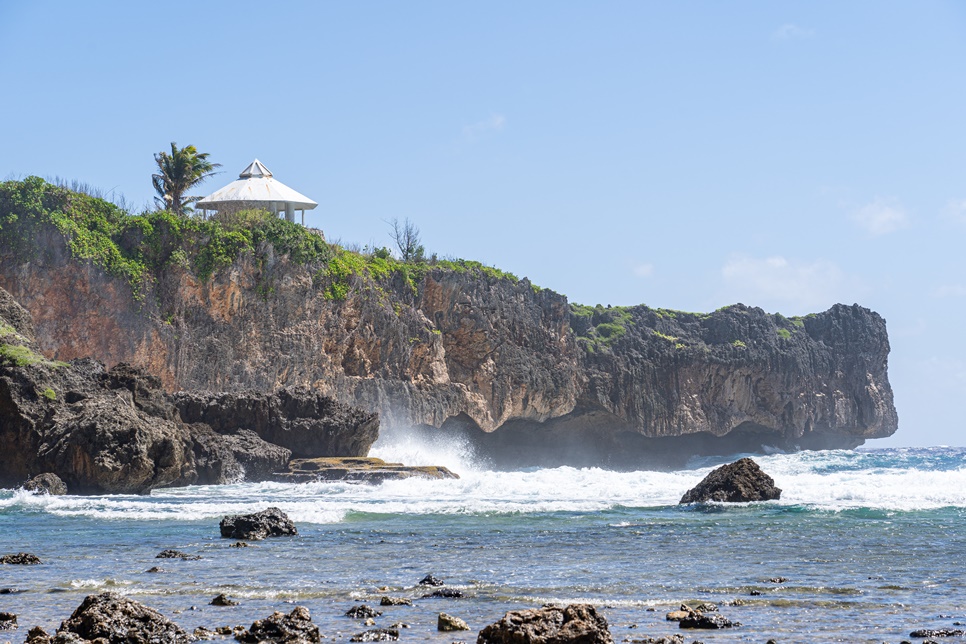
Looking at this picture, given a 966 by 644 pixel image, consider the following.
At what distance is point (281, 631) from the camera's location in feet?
31.1

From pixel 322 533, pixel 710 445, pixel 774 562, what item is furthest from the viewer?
pixel 710 445

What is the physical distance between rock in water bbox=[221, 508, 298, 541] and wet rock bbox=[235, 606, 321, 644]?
8873 mm

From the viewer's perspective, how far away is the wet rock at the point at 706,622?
10.2 meters

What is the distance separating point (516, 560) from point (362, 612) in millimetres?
5323

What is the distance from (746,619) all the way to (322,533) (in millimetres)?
10725

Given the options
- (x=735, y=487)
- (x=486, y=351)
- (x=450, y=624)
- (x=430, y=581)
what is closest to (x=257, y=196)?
(x=486, y=351)

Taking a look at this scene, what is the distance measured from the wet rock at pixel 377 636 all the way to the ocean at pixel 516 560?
19 cm

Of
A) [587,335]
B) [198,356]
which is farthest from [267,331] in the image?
[587,335]

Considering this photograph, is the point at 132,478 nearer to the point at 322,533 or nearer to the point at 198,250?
the point at 322,533

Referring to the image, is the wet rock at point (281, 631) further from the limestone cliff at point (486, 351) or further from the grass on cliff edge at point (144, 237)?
the grass on cliff edge at point (144, 237)

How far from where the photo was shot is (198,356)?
43.0 metres

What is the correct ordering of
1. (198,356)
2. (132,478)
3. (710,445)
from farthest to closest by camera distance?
(710,445), (198,356), (132,478)

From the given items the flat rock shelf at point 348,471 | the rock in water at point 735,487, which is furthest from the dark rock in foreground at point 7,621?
the flat rock shelf at point 348,471

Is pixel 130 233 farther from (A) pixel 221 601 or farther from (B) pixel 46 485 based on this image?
(A) pixel 221 601
